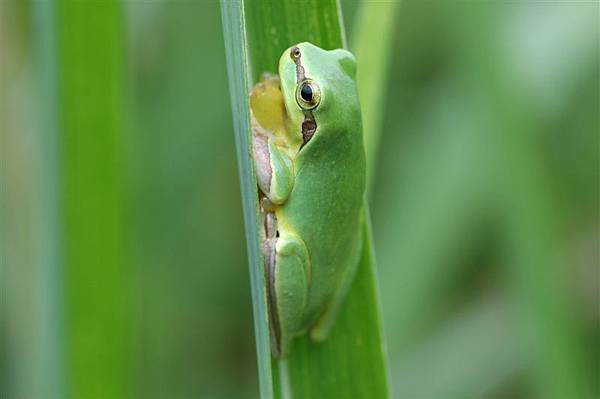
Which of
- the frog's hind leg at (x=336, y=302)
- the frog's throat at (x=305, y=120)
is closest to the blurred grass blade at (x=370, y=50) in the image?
the frog's throat at (x=305, y=120)

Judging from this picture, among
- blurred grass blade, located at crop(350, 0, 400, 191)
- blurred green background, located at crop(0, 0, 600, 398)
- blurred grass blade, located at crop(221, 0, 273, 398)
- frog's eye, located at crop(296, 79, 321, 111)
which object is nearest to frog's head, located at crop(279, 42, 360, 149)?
frog's eye, located at crop(296, 79, 321, 111)

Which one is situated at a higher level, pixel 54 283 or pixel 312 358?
pixel 54 283

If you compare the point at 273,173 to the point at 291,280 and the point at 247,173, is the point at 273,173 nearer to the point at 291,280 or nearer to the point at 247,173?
the point at 291,280

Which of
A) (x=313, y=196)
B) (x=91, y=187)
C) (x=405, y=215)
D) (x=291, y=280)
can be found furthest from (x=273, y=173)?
(x=405, y=215)

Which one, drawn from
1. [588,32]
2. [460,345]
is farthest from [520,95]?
[460,345]

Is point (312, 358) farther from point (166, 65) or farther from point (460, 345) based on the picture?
point (166, 65)
